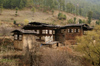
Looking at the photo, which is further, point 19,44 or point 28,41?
point 28,41

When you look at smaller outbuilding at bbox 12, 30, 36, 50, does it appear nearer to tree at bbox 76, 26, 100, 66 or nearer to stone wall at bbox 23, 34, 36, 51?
stone wall at bbox 23, 34, 36, 51

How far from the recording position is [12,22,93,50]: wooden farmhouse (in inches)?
727

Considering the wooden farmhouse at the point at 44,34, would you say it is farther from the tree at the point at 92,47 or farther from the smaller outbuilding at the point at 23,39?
the tree at the point at 92,47

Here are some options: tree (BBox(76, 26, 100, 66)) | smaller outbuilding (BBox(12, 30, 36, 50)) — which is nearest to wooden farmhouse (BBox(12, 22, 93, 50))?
smaller outbuilding (BBox(12, 30, 36, 50))

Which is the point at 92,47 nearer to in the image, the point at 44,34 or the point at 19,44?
the point at 44,34

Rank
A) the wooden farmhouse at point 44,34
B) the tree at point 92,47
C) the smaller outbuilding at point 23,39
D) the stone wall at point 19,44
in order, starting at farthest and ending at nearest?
the wooden farmhouse at point 44,34 → the stone wall at point 19,44 → the smaller outbuilding at point 23,39 → the tree at point 92,47

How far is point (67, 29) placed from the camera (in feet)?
92.3

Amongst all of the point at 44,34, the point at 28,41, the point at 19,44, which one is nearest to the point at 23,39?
the point at 28,41

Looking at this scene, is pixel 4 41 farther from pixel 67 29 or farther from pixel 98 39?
pixel 98 39

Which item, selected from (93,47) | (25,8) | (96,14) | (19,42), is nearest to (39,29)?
(19,42)

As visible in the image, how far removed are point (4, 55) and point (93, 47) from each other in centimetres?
1465

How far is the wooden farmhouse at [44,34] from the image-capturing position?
60.5ft

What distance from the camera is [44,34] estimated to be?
79.5 ft

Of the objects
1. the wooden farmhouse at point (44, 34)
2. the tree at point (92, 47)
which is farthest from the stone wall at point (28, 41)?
the tree at point (92, 47)
